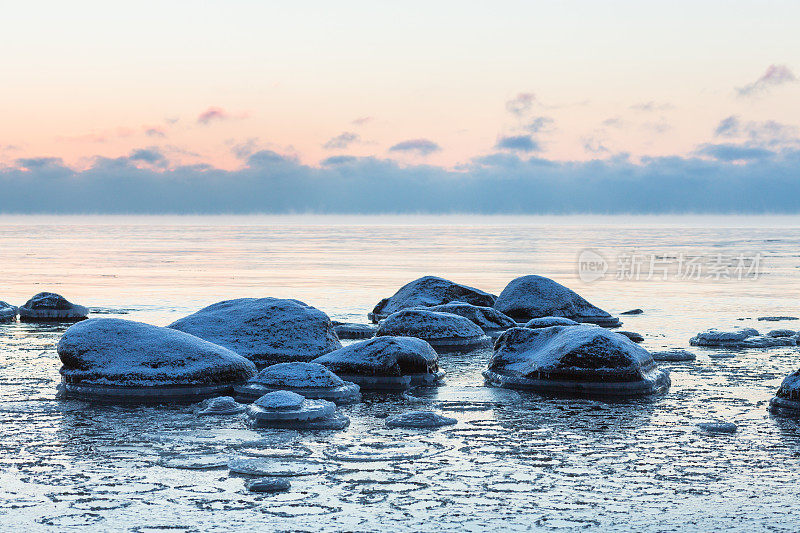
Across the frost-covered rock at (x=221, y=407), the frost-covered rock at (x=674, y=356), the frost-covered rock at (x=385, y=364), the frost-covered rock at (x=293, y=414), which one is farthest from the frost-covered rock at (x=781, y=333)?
the frost-covered rock at (x=221, y=407)

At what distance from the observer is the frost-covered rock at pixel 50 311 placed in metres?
20.1

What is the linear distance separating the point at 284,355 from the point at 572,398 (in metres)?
4.49

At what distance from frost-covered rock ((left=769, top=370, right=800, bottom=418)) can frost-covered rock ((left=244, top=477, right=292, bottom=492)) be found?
5.96 meters

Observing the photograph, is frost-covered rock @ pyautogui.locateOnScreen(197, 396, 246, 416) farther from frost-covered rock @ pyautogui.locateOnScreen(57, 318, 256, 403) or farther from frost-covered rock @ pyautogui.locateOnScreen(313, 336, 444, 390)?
frost-covered rock @ pyautogui.locateOnScreen(313, 336, 444, 390)

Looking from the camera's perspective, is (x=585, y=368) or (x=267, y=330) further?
(x=267, y=330)

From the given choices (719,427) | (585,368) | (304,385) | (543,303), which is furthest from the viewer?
(543,303)

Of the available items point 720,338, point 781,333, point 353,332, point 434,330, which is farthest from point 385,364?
point 781,333

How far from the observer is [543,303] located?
68.5 ft

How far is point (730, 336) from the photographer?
52.7ft

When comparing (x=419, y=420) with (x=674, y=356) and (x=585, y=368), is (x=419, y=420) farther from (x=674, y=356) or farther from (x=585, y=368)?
(x=674, y=356)

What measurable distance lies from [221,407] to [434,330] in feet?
21.0

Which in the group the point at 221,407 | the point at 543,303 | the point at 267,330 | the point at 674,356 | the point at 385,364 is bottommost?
the point at 221,407

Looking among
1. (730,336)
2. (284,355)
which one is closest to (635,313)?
(730,336)

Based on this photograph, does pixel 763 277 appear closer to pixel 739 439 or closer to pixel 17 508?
pixel 739 439
